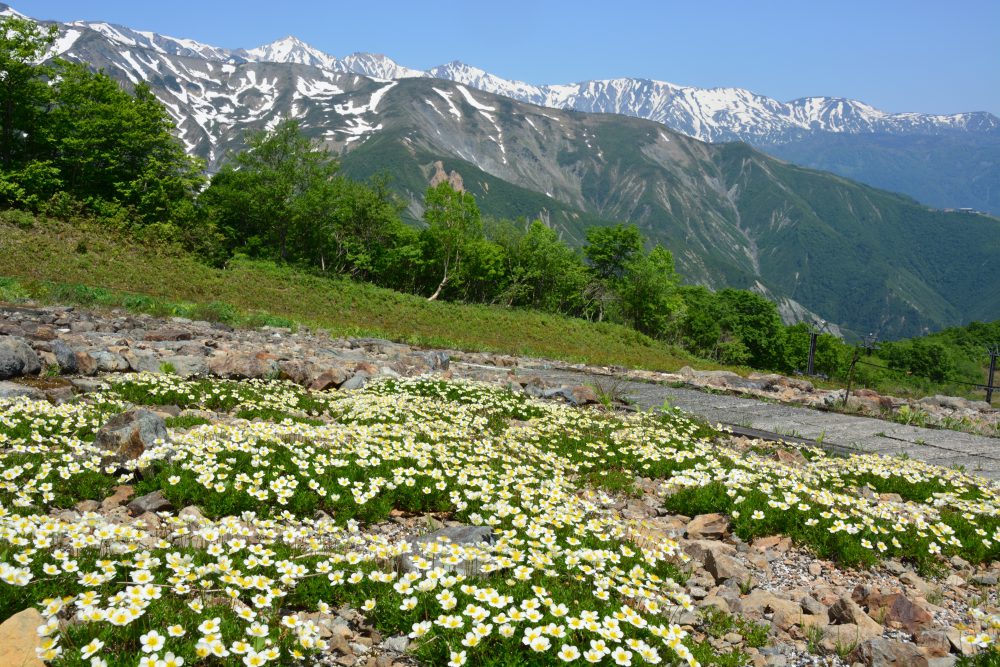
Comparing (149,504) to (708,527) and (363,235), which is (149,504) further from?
(363,235)

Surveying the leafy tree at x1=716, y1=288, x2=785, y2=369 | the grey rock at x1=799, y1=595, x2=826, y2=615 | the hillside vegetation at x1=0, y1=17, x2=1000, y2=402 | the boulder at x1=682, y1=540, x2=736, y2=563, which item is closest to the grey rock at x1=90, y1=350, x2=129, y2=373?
the boulder at x1=682, y1=540, x2=736, y2=563

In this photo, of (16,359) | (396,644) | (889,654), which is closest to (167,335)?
(16,359)

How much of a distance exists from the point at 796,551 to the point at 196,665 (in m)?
7.11

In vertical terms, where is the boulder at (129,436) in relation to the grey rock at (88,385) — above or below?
above

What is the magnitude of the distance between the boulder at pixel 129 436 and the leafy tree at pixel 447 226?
201 ft

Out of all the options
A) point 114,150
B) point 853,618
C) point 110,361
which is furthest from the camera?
point 114,150

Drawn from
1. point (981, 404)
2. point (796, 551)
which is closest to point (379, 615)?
point (796, 551)

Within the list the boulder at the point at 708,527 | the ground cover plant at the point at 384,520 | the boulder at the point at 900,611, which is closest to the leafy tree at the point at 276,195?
the ground cover plant at the point at 384,520

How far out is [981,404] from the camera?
94.5 feet

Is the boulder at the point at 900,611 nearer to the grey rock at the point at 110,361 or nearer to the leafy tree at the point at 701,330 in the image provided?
the grey rock at the point at 110,361

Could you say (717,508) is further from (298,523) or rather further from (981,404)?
(981,404)

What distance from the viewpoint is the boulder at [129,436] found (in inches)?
311

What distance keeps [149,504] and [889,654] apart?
7608 millimetres

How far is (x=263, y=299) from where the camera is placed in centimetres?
4759
